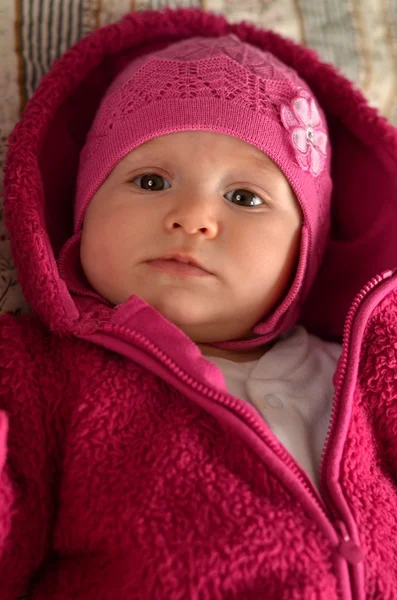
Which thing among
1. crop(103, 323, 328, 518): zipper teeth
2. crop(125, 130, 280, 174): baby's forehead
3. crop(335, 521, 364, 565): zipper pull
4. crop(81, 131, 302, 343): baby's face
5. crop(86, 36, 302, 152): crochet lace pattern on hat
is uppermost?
crop(86, 36, 302, 152): crochet lace pattern on hat

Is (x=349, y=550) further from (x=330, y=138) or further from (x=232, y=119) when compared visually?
(x=330, y=138)

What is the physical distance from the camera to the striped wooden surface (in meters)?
1.29

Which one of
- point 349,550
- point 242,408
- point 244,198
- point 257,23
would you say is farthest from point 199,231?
point 257,23

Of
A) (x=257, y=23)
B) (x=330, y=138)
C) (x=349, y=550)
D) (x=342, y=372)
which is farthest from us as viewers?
(x=257, y=23)

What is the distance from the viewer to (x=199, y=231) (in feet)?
3.20

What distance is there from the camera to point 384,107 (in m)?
1.45

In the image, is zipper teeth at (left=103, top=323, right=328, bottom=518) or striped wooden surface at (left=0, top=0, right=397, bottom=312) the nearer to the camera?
zipper teeth at (left=103, top=323, right=328, bottom=518)

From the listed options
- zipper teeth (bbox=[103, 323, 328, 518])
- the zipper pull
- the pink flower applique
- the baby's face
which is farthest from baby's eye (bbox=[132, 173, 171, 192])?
the zipper pull

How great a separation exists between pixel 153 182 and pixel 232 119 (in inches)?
6.1

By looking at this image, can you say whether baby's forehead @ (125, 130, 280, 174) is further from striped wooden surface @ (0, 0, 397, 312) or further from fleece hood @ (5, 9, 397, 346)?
striped wooden surface @ (0, 0, 397, 312)

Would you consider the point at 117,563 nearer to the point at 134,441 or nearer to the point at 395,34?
the point at 134,441

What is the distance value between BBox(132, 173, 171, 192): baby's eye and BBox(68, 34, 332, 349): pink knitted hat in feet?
0.17

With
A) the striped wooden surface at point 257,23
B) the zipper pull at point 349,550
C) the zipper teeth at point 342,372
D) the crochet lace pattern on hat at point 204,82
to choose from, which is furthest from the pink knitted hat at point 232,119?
the zipper pull at point 349,550

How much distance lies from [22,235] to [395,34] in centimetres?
97
